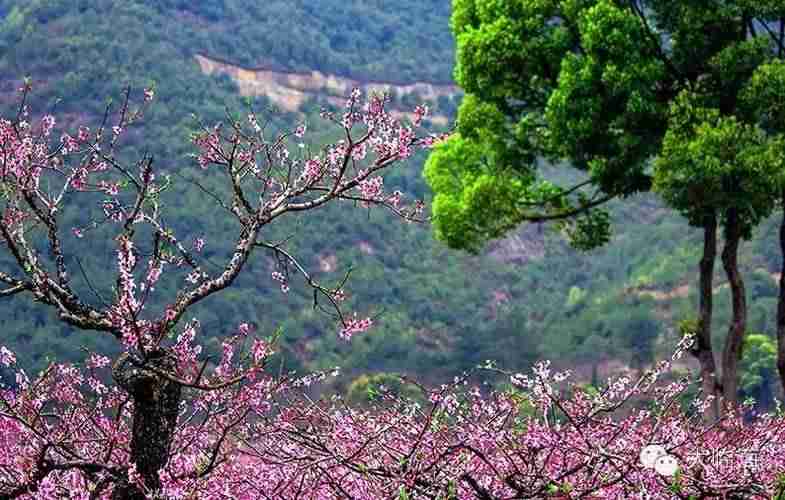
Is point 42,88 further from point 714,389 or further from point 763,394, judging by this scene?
point 714,389

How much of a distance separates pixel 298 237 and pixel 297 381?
48.7 metres

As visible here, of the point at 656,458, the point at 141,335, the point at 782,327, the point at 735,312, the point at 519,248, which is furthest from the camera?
the point at 519,248

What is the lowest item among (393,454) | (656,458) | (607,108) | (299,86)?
(656,458)

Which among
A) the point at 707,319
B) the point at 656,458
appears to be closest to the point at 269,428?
the point at 656,458

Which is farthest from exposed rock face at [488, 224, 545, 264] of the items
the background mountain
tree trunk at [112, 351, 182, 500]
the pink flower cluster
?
tree trunk at [112, 351, 182, 500]

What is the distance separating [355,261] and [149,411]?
164 ft

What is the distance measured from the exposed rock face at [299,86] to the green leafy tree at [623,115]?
54.1m

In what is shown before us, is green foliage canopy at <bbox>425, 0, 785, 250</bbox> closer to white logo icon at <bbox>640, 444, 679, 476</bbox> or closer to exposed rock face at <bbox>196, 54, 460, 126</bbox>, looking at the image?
white logo icon at <bbox>640, 444, 679, 476</bbox>

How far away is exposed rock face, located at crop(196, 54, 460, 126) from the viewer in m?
69.2

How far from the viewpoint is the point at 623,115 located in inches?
491

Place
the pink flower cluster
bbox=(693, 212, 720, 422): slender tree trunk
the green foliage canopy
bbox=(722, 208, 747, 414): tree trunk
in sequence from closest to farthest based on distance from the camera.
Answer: the pink flower cluster, the green foliage canopy, bbox=(722, 208, 747, 414): tree trunk, bbox=(693, 212, 720, 422): slender tree trunk

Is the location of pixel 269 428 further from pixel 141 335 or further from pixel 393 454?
pixel 141 335

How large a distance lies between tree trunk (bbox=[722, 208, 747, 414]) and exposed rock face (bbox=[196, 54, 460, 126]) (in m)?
55.7

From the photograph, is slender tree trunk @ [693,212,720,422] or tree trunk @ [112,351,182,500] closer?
tree trunk @ [112,351,182,500]
